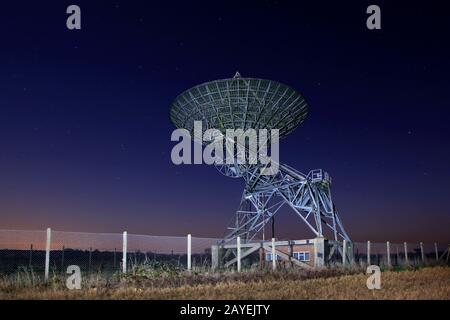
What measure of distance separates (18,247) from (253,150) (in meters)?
18.1

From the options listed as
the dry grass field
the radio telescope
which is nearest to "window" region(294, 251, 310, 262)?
the radio telescope

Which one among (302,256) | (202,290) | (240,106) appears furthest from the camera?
(240,106)

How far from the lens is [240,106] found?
99.5 feet

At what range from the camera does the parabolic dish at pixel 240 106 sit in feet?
95.4

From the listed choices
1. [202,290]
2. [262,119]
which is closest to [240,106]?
[262,119]

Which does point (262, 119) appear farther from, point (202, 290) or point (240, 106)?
point (202, 290)

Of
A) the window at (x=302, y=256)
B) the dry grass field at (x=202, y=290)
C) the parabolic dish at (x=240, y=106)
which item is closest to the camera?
the dry grass field at (x=202, y=290)

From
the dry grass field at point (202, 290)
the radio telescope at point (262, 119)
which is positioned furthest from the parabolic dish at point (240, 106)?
the dry grass field at point (202, 290)

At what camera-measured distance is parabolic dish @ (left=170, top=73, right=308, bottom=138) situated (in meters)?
29.1

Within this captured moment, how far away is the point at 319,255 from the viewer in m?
27.2

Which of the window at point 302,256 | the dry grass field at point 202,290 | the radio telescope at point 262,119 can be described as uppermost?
the radio telescope at point 262,119

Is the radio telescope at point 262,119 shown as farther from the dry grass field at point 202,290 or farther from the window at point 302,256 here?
the dry grass field at point 202,290

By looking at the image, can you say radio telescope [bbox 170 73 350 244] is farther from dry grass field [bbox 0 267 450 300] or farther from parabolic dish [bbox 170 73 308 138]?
dry grass field [bbox 0 267 450 300]
